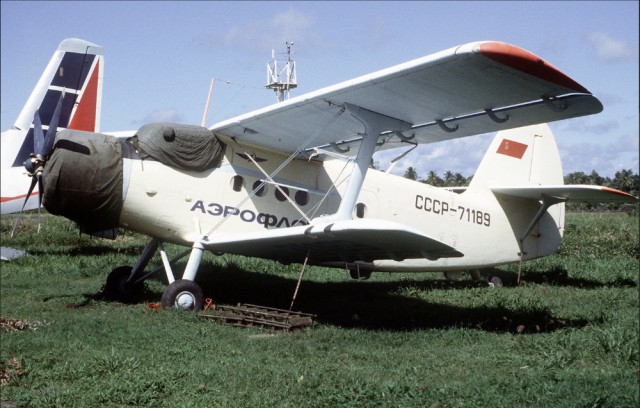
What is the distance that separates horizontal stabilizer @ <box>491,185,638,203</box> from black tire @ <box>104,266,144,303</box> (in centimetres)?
636

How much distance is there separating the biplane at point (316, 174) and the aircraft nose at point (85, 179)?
0.01 m

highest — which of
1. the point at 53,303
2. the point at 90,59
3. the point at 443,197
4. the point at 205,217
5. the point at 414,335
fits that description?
the point at 90,59

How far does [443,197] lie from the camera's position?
10.1 m

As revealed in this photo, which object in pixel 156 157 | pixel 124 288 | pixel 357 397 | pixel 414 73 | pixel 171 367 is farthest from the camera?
pixel 124 288

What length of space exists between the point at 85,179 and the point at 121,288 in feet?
7.51

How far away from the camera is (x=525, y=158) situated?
11422 mm

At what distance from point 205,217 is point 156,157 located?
1.05m

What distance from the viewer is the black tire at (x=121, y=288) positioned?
915 centimetres

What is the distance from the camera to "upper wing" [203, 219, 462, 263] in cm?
659

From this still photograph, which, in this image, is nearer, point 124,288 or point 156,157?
point 156,157

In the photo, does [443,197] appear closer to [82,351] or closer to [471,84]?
[471,84]

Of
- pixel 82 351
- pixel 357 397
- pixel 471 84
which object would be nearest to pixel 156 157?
pixel 82 351

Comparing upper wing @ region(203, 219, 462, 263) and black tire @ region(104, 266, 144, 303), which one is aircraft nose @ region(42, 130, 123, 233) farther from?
black tire @ region(104, 266, 144, 303)

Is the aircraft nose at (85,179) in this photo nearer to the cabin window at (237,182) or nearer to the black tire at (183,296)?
the black tire at (183,296)
